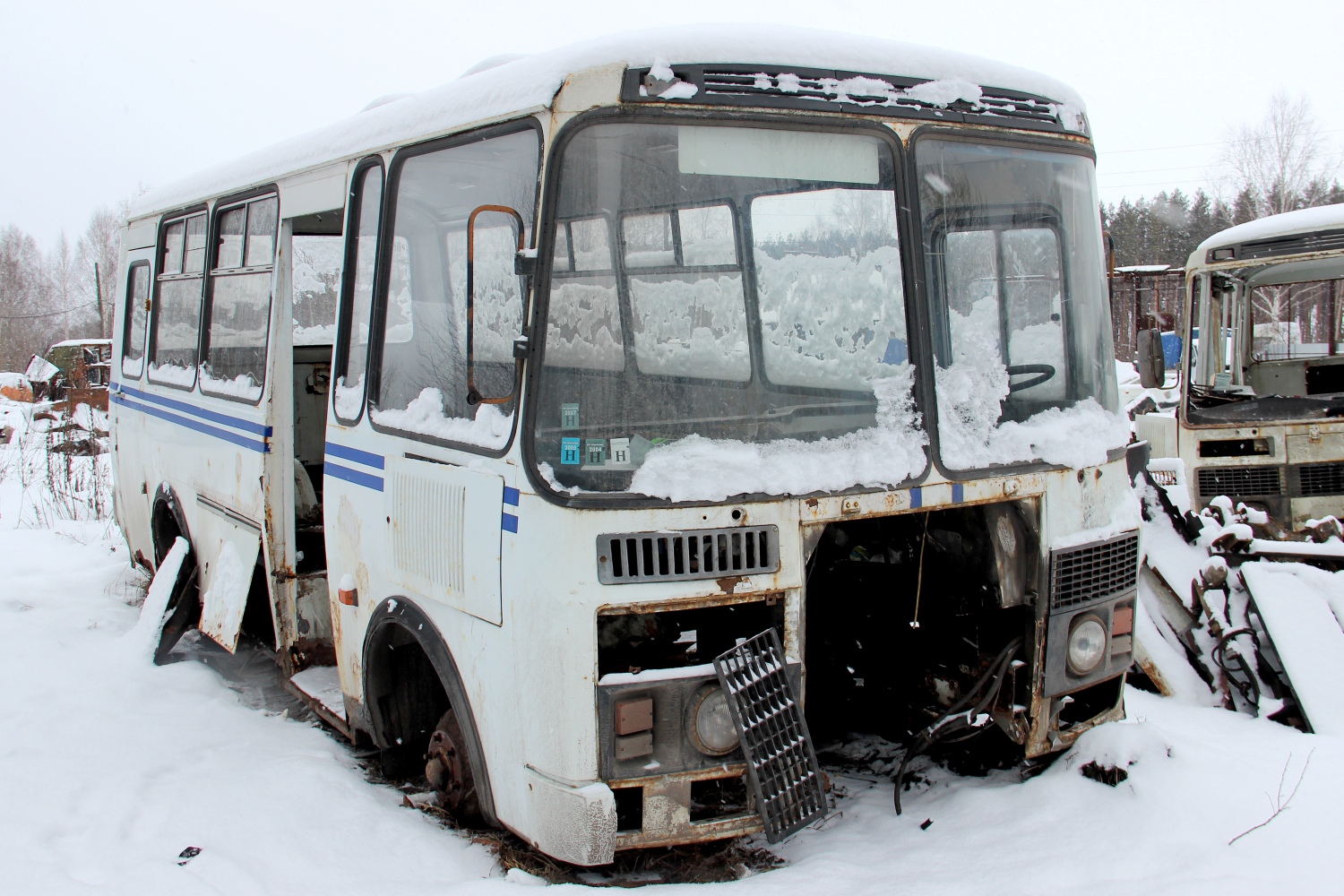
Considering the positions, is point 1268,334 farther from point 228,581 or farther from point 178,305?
point 178,305

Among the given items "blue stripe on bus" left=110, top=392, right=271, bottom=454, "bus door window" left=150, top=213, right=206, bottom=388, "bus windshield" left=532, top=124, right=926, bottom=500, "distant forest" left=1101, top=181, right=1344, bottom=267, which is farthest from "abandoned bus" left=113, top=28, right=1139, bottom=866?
"distant forest" left=1101, top=181, right=1344, bottom=267

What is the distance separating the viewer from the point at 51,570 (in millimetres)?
7418

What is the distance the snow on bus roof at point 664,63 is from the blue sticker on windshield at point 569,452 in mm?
983

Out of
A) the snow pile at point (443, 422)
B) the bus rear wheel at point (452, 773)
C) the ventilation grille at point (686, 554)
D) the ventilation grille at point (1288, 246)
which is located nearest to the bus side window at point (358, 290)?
the snow pile at point (443, 422)

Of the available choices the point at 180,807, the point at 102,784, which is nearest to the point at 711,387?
the point at 180,807

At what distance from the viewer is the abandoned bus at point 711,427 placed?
2.89 metres

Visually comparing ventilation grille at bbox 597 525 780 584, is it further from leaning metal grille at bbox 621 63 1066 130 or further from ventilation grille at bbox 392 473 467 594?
leaning metal grille at bbox 621 63 1066 130

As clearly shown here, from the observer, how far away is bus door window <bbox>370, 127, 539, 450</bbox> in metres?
3.04

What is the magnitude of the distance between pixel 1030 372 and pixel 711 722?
1.69 m

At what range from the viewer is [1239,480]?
7.04 meters

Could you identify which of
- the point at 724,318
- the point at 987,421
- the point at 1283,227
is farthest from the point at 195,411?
the point at 1283,227

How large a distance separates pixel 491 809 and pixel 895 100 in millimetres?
2634

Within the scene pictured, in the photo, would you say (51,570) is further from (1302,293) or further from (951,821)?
(1302,293)

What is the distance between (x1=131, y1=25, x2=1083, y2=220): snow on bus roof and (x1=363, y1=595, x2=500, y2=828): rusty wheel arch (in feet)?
5.62
